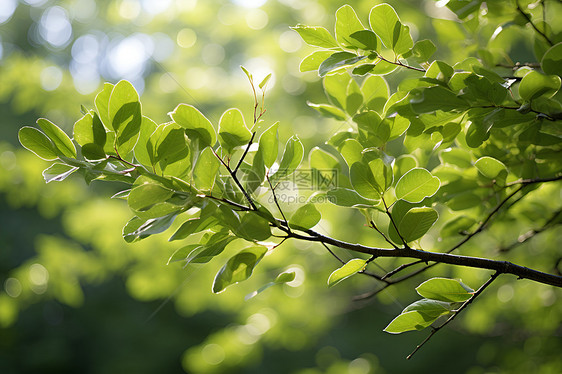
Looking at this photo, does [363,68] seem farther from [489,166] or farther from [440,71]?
[489,166]

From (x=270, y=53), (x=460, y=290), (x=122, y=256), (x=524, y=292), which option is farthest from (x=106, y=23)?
(x=460, y=290)

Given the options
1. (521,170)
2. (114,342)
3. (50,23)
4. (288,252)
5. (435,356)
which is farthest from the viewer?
(114,342)

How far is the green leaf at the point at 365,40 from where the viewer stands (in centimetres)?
58

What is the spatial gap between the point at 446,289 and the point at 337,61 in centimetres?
34

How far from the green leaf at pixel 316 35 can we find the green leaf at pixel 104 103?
0.27m

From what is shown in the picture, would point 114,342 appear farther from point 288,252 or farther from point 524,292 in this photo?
point 524,292

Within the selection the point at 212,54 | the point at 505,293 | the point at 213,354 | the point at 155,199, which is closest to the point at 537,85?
the point at 155,199

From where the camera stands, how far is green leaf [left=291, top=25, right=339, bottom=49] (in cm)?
60

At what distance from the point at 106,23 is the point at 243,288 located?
4.19 m

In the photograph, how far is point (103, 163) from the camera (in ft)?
1.58

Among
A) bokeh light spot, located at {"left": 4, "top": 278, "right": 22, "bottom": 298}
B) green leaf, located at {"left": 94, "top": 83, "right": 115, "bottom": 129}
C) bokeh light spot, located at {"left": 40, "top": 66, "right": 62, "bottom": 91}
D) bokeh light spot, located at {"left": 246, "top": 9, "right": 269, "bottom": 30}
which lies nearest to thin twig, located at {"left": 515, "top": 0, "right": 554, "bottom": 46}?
green leaf, located at {"left": 94, "top": 83, "right": 115, "bottom": 129}

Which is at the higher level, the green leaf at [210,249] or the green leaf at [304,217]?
the green leaf at [304,217]

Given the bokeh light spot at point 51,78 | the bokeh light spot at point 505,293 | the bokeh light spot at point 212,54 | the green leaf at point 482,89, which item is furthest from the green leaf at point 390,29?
the bokeh light spot at point 212,54

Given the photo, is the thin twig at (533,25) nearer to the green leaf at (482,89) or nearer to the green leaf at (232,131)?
the green leaf at (482,89)
